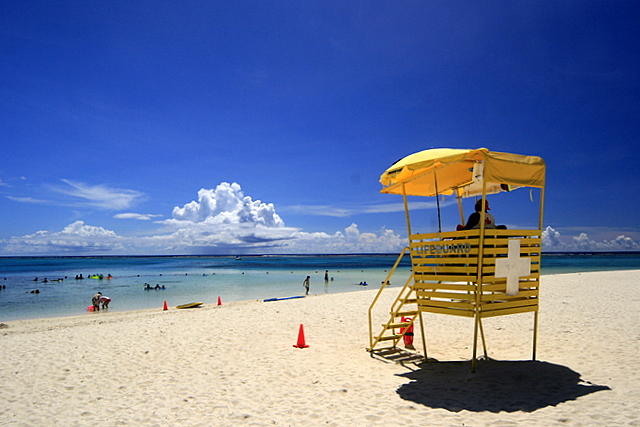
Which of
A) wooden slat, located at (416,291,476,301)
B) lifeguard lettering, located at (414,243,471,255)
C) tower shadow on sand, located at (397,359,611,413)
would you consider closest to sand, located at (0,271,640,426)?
tower shadow on sand, located at (397,359,611,413)

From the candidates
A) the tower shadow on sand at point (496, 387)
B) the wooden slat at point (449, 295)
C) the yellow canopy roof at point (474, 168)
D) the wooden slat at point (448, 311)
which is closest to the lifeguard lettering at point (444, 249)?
the wooden slat at point (449, 295)

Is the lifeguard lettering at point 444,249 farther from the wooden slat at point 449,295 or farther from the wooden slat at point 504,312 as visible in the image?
the wooden slat at point 504,312

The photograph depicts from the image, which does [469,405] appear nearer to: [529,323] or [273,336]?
[273,336]

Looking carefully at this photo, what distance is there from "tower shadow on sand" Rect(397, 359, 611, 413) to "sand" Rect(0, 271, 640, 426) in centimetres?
2

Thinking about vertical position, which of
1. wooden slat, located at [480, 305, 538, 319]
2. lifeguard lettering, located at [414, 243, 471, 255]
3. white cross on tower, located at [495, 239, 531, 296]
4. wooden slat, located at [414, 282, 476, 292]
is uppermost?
lifeguard lettering, located at [414, 243, 471, 255]

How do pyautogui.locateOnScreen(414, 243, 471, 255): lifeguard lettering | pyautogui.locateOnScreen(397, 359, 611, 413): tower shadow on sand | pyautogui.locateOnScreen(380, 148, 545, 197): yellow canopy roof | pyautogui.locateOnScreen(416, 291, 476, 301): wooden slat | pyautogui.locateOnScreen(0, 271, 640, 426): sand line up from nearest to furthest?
1. pyautogui.locateOnScreen(0, 271, 640, 426): sand
2. pyautogui.locateOnScreen(397, 359, 611, 413): tower shadow on sand
3. pyautogui.locateOnScreen(380, 148, 545, 197): yellow canopy roof
4. pyautogui.locateOnScreen(416, 291, 476, 301): wooden slat
5. pyautogui.locateOnScreen(414, 243, 471, 255): lifeguard lettering

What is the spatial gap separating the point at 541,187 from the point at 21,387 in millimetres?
10090

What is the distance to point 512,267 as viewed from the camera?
21.2ft

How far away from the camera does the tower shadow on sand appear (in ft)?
Answer: 17.5

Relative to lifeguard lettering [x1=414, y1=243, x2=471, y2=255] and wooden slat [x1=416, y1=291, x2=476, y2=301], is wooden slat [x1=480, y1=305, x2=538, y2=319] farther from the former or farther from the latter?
lifeguard lettering [x1=414, y1=243, x2=471, y2=255]

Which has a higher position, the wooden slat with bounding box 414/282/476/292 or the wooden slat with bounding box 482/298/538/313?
the wooden slat with bounding box 414/282/476/292

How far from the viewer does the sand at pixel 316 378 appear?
17.1 ft

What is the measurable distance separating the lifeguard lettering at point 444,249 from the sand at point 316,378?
6.97 ft

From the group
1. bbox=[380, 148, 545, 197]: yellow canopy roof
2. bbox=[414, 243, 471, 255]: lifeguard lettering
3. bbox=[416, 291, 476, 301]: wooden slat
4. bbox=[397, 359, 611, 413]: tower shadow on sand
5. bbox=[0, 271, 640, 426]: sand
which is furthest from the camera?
→ bbox=[414, 243, 471, 255]: lifeguard lettering
